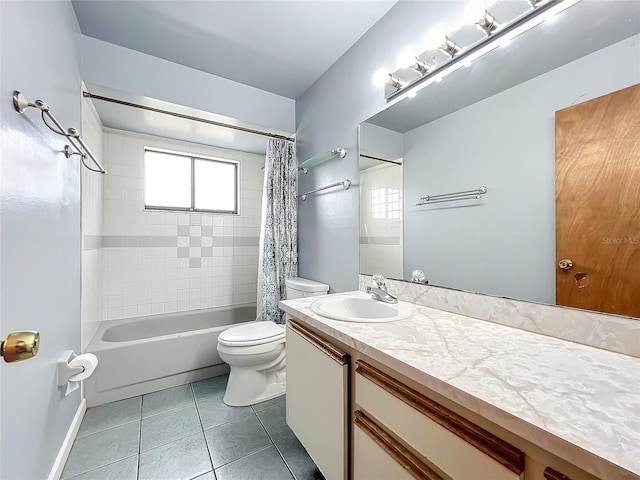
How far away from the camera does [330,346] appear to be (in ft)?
3.31

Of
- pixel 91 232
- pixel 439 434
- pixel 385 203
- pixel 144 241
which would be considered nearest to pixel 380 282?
pixel 385 203

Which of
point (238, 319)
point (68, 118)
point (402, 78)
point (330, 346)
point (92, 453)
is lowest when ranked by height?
point (92, 453)

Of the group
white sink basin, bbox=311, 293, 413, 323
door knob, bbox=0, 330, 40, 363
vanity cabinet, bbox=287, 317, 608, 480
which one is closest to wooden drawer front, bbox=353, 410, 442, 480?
vanity cabinet, bbox=287, 317, 608, 480

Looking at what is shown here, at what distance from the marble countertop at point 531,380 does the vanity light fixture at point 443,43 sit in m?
1.19

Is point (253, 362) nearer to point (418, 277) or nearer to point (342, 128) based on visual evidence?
point (418, 277)

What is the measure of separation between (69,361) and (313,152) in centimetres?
209

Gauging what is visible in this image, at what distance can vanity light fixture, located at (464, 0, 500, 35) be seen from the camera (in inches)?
40.0

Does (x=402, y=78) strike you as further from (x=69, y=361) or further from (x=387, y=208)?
(x=69, y=361)

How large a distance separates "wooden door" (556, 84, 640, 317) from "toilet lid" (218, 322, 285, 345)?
1590 millimetres

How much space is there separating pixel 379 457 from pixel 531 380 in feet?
1.59

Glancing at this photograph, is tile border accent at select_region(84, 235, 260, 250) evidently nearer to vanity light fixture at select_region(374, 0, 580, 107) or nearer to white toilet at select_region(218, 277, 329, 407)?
white toilet at select_region(218, 277, 329, 407)

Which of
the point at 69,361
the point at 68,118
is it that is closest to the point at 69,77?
the point at 68,118

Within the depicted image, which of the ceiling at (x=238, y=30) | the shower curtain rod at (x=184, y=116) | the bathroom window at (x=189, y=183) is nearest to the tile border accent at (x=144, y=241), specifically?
the bathroom window at (x=189, y=183)

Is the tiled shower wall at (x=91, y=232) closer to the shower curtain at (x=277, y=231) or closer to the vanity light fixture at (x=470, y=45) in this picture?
the shower curtain at (x=277, y=231)
